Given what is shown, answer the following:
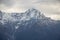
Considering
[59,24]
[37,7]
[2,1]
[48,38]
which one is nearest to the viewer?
[2,1]

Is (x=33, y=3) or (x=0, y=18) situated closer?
(x=33, y=3)

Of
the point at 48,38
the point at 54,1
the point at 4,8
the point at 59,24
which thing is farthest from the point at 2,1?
the point at 48,38

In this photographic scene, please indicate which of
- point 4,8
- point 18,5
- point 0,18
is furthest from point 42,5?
point 0,18

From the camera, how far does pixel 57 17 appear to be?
21.4 ft

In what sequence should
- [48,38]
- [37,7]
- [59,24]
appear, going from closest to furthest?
[37,7], [59,24], [48,38]

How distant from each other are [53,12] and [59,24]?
0.82 meters

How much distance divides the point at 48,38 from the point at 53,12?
70.5 inches

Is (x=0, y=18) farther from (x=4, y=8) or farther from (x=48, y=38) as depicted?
(x=48, y=38)

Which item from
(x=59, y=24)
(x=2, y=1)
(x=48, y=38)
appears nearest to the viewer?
(x=2, y=1)

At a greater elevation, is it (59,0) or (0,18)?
(59,0)

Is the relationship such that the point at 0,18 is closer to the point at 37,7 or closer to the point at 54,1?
the point at 37,7

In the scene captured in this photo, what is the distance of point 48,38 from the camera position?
26.6ft

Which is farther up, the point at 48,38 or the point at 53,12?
the point at 53,12

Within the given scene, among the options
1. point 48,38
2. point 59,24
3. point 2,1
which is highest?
point 2,1
